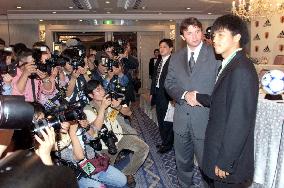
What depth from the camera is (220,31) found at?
1804 mm

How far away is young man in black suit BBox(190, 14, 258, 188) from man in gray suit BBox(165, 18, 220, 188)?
1.66ft

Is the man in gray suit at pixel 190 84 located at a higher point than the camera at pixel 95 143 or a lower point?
higher

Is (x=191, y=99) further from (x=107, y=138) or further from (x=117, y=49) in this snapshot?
(x=117, y=49)

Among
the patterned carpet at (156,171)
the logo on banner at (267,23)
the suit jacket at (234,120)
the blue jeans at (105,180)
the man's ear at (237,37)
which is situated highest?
the logo on banner at (267,23)

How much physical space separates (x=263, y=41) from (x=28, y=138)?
7.64m

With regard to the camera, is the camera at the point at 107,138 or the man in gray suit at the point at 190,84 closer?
the man in gray suit at the point at 190,84

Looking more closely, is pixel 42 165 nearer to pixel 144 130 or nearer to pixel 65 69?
pixel 65 69

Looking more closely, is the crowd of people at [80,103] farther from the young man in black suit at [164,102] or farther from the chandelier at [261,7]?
the chandelier at [261,7]

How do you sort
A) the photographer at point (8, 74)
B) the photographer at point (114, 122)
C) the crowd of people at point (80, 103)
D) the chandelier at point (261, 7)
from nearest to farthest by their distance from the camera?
1. the photographer at point (8, 74)
2. the crowd of people at point (80, 103)
3. the photographer at point (114, 122)
4. the chandelier at point (261, 7)

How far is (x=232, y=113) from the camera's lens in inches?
65.3

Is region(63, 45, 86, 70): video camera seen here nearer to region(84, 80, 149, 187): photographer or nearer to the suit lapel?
region(84, 80, 149, 187): photographer

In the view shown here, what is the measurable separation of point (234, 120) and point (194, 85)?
767 millimetres

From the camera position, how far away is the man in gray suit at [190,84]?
236cm

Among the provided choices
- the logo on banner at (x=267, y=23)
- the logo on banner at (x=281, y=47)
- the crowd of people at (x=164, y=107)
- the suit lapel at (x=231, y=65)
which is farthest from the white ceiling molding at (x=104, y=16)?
the suit lapel at (x=231, y=65)
